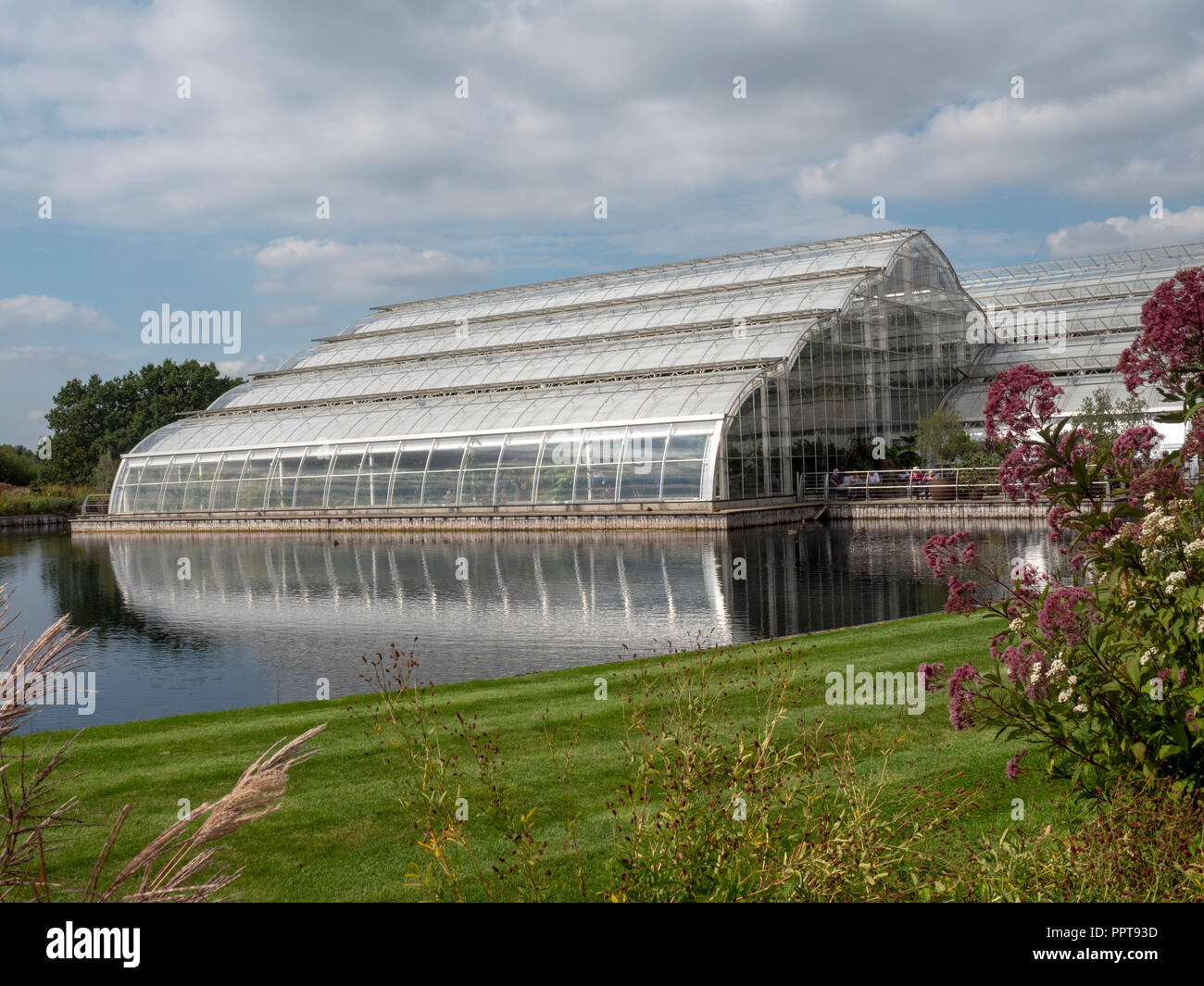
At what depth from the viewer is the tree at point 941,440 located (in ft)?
150

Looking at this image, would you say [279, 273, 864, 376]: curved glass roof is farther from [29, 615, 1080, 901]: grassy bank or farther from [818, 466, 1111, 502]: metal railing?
[29, 615, 1080, 901]: grassy bank

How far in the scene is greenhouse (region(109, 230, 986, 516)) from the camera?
42688 mm

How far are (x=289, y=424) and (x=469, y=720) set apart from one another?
1936 inches

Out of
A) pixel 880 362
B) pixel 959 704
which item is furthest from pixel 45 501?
pixel 959 704

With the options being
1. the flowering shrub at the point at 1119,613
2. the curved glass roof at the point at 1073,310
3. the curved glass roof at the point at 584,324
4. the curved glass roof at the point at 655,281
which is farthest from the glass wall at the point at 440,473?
the flowering shrub at the point at 1119,613

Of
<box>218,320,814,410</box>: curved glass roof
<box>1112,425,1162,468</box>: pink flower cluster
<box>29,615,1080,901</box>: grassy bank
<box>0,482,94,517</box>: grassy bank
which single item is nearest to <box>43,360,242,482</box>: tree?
<box>0,482,94,517</box>: grassy bank

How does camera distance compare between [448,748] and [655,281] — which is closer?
[448,748]

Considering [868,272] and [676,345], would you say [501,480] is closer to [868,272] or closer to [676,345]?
[676,345]

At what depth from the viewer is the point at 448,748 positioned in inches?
348

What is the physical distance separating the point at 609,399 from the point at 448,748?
124 feet

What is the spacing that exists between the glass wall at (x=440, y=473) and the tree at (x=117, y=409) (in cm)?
2690

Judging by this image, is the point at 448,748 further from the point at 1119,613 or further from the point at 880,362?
the point at 880,362

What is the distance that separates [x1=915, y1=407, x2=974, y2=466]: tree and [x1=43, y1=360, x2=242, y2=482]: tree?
62.7 metres

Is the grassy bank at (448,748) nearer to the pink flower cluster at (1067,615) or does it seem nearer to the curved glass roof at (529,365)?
the pink flower cluster at (1067,615)
